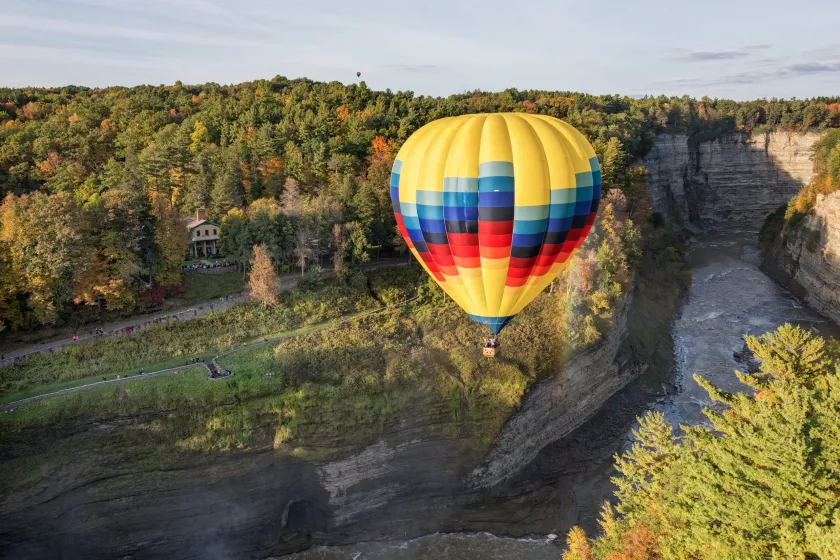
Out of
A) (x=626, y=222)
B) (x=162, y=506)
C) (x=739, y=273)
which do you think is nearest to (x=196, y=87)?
(x=626, y=222)

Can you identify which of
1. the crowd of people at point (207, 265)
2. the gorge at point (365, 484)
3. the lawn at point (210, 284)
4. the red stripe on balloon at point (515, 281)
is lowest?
the gorge at point (365, 484)

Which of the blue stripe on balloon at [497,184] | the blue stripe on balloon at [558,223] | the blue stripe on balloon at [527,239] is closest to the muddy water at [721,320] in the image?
the blue stripe on balloon at [558,223]

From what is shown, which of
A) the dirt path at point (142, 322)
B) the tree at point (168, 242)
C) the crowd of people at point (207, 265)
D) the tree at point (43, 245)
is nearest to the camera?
the tree at point (43, 245)

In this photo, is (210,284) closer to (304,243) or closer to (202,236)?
(202,236)

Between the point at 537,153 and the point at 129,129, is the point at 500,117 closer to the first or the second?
the point at 537,153

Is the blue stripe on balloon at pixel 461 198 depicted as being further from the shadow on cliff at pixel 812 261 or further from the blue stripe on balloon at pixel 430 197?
the shadow on cliff at pixel 812 261

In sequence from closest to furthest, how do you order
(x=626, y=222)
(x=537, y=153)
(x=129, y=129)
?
(x=537, y=153), (x=626, y=222), (x=129, y=129)

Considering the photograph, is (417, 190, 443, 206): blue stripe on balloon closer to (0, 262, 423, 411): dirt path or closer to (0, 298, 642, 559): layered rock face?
(0, 298, 642, 559): layered rock face
